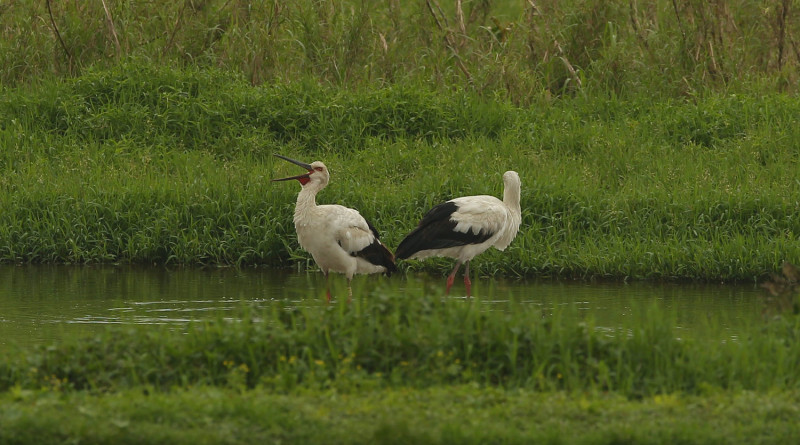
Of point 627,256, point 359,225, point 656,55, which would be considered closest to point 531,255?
point 627,256

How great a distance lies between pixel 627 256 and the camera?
11.8 m

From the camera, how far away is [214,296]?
10914mm

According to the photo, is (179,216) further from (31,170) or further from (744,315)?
(744,315)

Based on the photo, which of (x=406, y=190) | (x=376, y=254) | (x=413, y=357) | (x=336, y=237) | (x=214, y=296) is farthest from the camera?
(x=406, y=190)

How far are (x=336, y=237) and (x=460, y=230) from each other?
1.03 metres

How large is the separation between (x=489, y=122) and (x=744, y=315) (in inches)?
225

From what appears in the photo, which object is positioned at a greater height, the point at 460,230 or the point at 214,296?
the point at 460,230

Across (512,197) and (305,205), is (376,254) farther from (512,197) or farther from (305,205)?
(512,197)

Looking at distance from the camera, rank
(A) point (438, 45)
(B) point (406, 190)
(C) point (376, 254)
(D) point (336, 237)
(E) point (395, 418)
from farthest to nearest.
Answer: (A) point (438, 45) < (B) point (406, 190) < (C) point (376, 254) < (D) point (336, 237) < (E) point (395, 418)

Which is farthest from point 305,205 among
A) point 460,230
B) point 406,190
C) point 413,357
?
point 413,357

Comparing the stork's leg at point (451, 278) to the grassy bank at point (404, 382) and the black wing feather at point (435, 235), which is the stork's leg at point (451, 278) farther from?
the grassy bank at point (404, 382)

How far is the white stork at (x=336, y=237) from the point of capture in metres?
10.8

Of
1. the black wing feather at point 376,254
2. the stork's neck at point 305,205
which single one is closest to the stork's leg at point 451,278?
the black wing feather at point 376,254

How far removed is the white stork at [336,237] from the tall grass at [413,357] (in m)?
3.47
